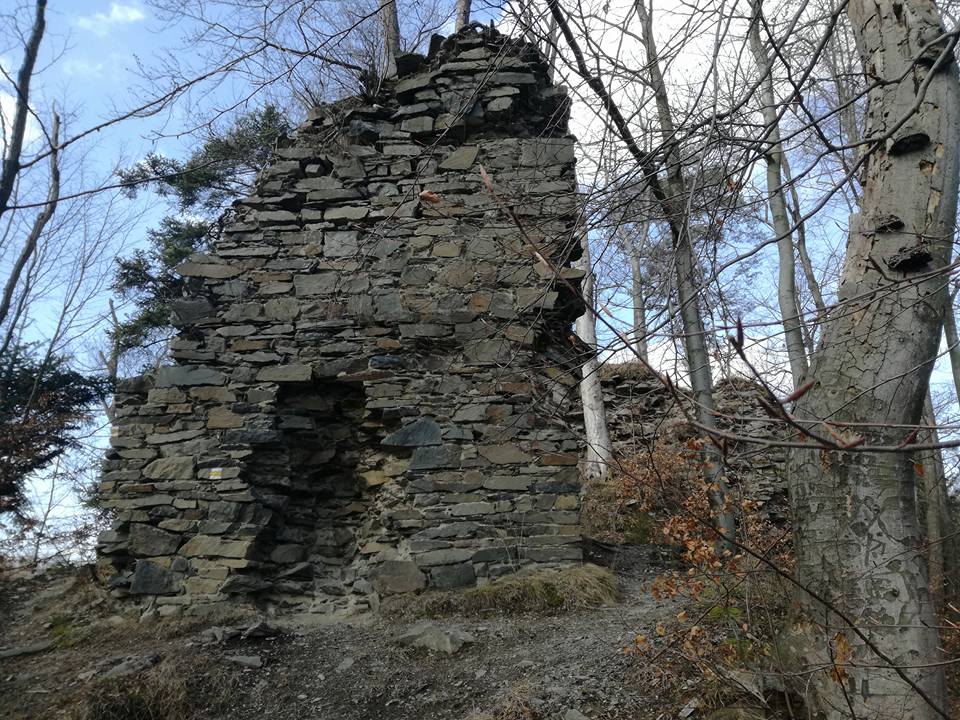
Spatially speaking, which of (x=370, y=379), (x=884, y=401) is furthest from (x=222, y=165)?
(x=884, y=401)

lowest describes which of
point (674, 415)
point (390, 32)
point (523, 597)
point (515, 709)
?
point (515, 709)

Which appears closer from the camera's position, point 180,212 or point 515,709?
point 515,709

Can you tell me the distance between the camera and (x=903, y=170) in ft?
9.12

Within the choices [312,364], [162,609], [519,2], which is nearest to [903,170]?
[519,2]

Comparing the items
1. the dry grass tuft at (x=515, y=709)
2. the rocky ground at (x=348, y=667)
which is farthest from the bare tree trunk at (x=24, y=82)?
the dry grass tuft at (x=515, y=709)

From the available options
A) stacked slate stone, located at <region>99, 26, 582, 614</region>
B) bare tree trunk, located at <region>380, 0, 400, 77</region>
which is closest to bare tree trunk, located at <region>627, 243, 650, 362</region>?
stacked slate stone, located at <region>99, 26, 582, 614</region>

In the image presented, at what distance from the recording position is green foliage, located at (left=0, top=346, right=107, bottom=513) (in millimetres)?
10172

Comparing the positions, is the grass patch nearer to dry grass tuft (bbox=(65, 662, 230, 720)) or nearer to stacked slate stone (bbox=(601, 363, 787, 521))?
dry grass tuft (bbox=(65, 662, 230, 720))

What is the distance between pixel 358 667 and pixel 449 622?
743mm

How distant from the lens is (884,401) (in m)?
2.58

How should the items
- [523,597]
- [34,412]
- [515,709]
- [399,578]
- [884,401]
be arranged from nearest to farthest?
[884,401] < [515,709] < [523,597] < [399,578] < [34,412]

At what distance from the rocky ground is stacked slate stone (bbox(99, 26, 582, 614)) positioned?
479 mm

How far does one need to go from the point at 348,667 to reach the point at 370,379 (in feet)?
7.28

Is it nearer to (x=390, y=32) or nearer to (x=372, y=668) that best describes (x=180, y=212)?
(x=390, y=32)
